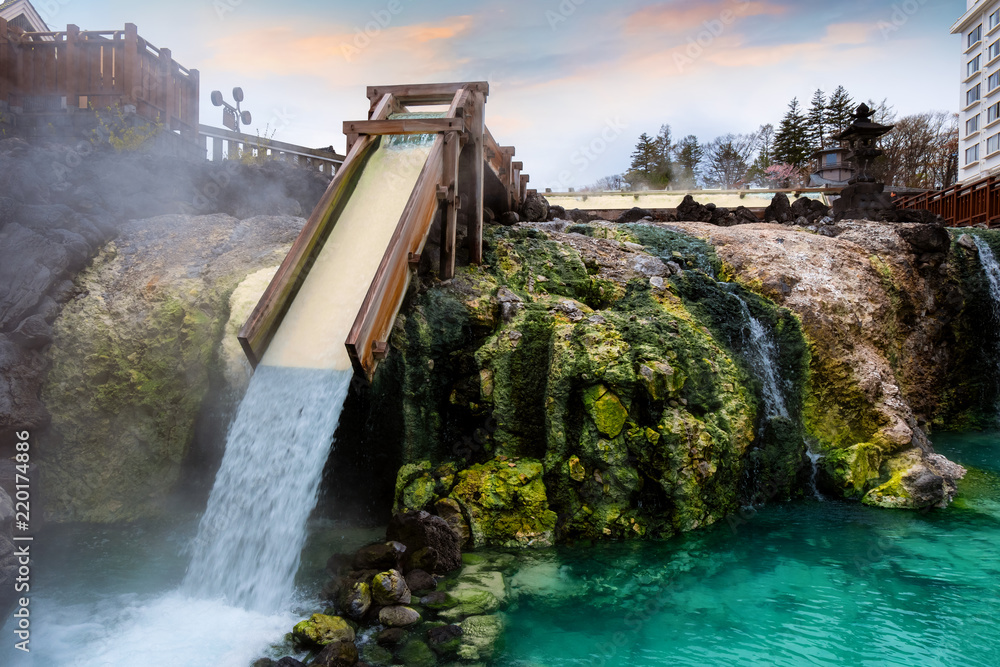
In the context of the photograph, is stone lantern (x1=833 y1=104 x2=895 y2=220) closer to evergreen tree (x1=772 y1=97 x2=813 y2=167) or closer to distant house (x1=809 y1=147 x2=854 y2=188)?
distant house (x1=809 y1=147 x2=854 y2=188)

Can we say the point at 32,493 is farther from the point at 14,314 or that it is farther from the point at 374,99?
the point at 374,99

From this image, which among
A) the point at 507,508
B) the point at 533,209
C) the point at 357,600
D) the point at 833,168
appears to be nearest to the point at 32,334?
the point at 357,600

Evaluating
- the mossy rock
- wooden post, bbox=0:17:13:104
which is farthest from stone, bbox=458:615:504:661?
wooden post, bbox=0:17:13:104

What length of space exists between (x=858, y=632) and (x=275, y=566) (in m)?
4.87

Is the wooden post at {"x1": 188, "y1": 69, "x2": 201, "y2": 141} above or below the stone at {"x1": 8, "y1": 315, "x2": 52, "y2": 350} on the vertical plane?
above

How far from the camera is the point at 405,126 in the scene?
8000 mm

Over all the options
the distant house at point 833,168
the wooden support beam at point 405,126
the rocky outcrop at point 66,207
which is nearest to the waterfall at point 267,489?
the rocky outcrop at point 66,207

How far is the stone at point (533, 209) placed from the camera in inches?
472

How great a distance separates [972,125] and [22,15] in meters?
44.0

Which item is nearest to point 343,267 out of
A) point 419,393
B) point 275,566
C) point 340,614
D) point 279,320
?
point 279,320

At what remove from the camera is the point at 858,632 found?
488 centimetres

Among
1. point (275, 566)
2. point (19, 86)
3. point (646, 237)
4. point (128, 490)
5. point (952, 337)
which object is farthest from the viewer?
point (19, 86)

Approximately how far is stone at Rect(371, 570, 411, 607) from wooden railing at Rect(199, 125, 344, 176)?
9.57 m

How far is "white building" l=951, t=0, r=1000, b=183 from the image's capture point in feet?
110
